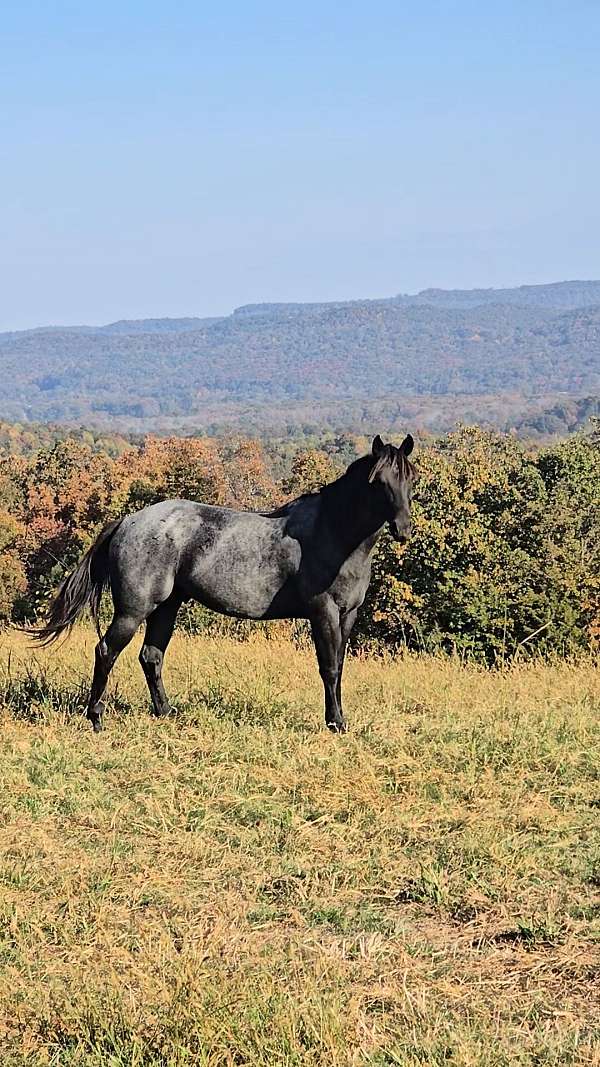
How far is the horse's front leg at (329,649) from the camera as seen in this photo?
8.51m

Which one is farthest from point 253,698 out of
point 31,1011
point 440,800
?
point 31,1011

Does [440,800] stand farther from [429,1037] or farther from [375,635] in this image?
[375,635]

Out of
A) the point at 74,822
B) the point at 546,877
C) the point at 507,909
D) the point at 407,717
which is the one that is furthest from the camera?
the point at 407,717

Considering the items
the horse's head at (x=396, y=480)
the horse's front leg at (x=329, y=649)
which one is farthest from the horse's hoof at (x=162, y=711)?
the horse's head at (x=396, y=480)

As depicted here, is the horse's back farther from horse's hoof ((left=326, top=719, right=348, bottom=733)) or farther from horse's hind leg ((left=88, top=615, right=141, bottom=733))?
horse's hoof ((left=326, top=719, right=348, bottom=733))

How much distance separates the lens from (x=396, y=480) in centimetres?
818

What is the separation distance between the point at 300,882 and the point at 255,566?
3.56 metres

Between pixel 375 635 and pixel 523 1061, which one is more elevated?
pixel 523 1061

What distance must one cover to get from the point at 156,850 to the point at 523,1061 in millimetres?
2701

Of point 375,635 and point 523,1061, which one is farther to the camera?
point 375,635

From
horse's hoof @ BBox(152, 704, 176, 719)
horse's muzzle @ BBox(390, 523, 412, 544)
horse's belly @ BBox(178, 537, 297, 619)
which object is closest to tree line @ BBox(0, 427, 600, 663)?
horse's belly @ BBox(178, 537, 297, 619)

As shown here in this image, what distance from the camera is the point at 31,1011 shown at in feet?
14.4

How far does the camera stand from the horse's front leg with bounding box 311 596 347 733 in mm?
8508

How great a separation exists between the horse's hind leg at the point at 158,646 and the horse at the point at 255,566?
11mm
